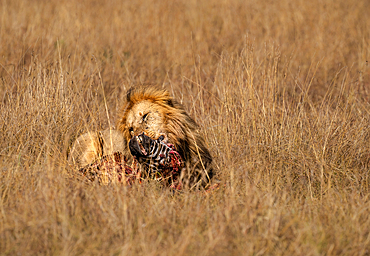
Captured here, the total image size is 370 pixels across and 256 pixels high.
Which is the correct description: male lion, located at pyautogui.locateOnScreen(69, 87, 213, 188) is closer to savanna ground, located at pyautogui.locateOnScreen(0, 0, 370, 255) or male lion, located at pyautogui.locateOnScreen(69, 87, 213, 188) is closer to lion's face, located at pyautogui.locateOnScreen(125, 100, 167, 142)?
lion's face, located at pyautogui.locateOnScreen(125, 100, 167, 142)

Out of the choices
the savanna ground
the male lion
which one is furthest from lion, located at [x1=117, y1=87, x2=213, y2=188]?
the savanna ground

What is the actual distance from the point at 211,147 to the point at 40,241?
60.7 inches

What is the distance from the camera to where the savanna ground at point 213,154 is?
201 cm

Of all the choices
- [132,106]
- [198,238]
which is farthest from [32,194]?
[198,238]

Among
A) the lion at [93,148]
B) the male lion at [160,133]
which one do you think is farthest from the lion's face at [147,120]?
the lion at [93,148]

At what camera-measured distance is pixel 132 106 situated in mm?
2674

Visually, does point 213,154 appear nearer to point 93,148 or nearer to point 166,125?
point 166,125

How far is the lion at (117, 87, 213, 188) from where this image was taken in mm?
2559

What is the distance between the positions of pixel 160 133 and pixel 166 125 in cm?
7

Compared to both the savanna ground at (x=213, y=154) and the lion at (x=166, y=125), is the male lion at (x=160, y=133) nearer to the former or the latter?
the lion at (x=166, y=125)

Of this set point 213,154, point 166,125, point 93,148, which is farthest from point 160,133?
point 213,154

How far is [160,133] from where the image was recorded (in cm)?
254

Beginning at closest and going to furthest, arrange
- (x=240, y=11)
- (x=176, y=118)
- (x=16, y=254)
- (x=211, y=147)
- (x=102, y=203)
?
(x=16, y=254), (x=102, y=203), (x=176, y=118), (x=211, y=147), (x=240, y=11)

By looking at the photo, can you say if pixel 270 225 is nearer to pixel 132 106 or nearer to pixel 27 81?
pixel 132 106
